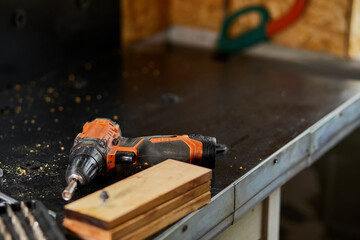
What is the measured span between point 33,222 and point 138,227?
6.7 inches

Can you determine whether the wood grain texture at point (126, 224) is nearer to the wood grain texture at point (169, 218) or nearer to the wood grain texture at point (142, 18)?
the wood grain texture at point (169, 218)

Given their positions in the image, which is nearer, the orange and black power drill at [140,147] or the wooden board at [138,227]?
the wooden board at [138,227]

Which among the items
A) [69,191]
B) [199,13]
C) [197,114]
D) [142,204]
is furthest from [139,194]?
[199,13]

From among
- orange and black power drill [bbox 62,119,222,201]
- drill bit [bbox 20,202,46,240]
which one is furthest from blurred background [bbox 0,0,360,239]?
drill bit [bbox 20,202,46,240]

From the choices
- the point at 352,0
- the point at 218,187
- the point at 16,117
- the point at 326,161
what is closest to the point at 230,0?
the point at 352,0

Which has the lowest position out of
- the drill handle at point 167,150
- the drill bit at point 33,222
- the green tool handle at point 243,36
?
the green tool handle at point 243,36

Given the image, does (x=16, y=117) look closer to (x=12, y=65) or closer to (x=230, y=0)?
(x=12, y=65)

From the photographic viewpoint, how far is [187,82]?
1.83 meters

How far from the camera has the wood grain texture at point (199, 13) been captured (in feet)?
7.54

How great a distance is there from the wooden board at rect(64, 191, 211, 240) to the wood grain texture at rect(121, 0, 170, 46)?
53.4 inches

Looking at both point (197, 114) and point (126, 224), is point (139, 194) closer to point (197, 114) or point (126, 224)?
point (126, 224)

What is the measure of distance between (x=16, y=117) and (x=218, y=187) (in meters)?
0.66

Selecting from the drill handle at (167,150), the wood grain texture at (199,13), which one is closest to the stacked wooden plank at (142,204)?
the drill handle at (167,150)

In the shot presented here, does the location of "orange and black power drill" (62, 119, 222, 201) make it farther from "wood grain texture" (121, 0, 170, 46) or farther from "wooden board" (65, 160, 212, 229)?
"wood grain texture" (121, 0, 170, 46)
